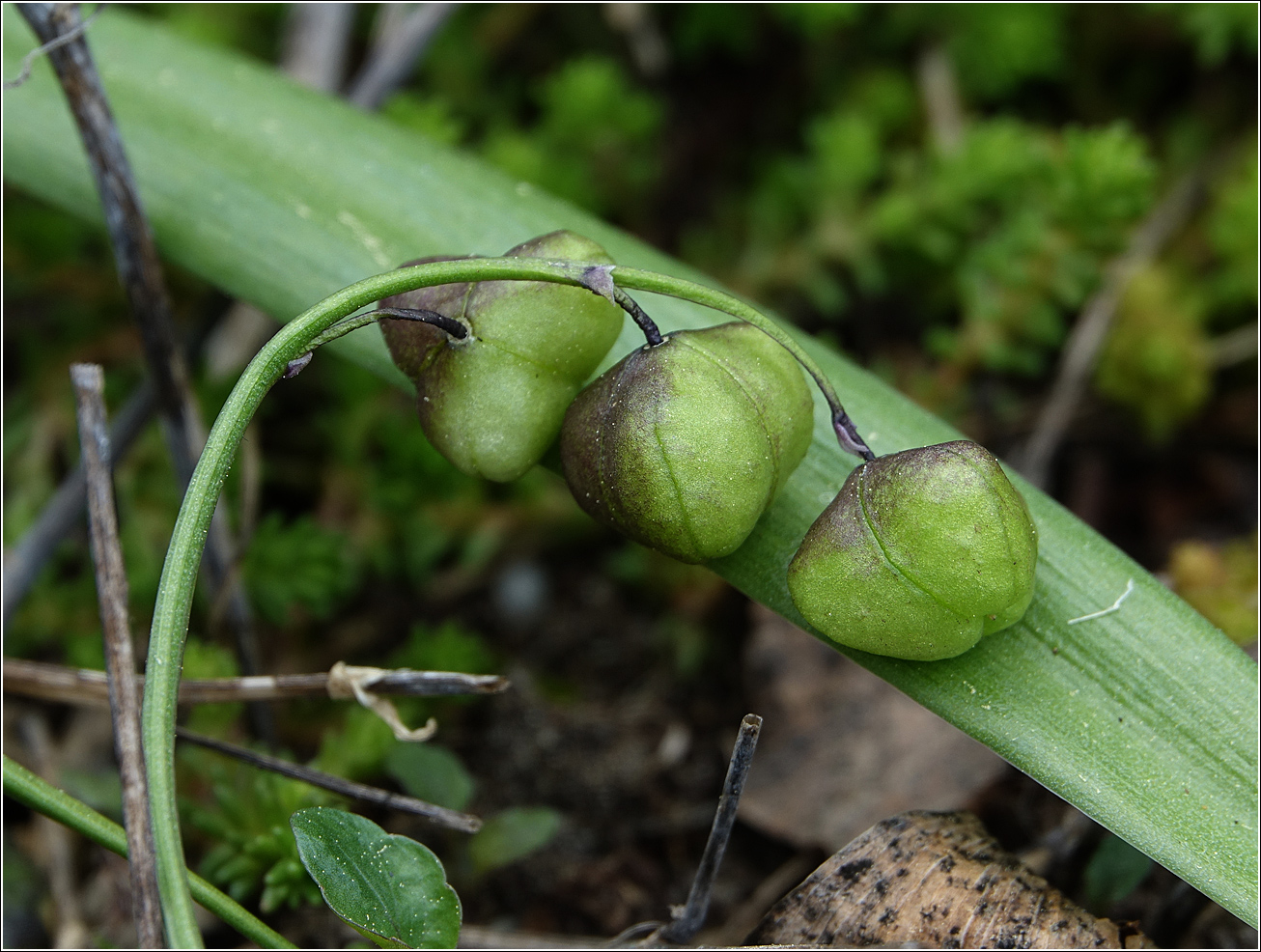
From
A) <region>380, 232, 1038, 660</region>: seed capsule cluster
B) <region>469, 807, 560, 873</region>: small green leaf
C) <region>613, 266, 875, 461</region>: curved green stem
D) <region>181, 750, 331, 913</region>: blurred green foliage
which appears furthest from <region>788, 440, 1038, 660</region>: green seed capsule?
<region>181, 750, 331, 913</region>: blurred green foliage

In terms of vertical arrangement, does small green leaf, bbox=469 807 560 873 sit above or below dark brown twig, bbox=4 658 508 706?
below

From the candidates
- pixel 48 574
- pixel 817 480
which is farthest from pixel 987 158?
pixel 48 574

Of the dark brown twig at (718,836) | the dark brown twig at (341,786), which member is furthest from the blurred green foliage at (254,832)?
the dark brown twig at (718,836)

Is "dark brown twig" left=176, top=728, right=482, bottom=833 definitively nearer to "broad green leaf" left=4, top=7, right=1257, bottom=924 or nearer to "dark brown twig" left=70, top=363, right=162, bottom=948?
"dark brown twig" left=70, top=363, right=162, bottom=948

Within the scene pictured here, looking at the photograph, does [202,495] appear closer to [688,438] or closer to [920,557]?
[688,438]

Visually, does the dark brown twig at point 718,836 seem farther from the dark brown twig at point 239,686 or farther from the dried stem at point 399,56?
the dried stem at point 399,56

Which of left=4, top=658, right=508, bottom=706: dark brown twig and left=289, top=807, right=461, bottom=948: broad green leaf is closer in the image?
left=289, top=807, right=461, bottom=948: broad green leaf

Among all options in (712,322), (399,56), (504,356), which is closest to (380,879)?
(504,356)
